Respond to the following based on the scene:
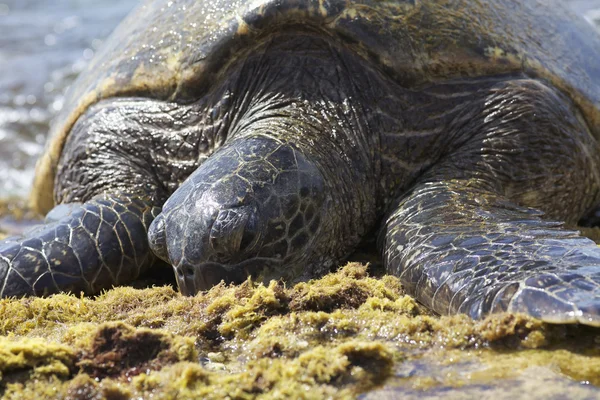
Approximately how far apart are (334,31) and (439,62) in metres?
0.61

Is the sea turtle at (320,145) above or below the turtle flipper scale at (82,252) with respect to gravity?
above

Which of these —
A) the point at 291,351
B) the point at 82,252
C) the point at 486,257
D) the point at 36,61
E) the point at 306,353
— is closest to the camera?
the point at 306,353

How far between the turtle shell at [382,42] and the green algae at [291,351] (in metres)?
1.61

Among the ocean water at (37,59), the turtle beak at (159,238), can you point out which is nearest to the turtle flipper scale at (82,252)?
the turtle beak at (159,238)

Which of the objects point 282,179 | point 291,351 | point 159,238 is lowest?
point 291,351

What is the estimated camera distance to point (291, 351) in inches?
99.5

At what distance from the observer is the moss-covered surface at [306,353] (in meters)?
2.23

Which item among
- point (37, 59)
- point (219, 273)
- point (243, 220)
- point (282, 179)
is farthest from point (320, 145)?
point (37, 59)

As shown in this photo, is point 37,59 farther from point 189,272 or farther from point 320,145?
point 189,272

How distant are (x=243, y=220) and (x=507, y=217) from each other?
125cm

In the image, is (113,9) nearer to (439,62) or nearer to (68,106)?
(68,106)

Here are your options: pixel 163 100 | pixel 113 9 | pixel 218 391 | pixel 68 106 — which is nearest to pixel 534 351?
pixel 218 391

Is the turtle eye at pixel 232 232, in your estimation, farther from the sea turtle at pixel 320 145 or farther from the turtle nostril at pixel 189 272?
the turtle nostril at pixel 189 272

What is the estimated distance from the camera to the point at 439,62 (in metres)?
4.09
